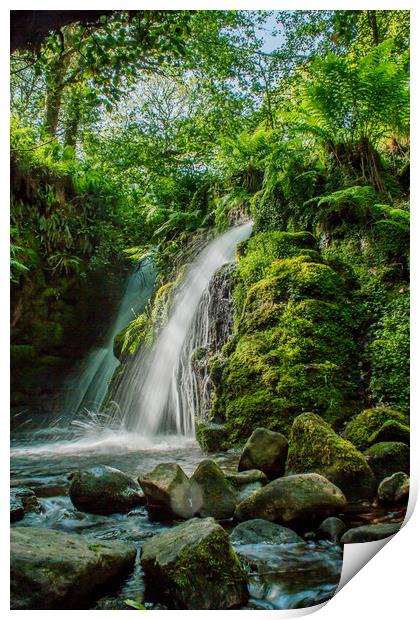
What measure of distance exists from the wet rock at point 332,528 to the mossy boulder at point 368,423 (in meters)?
0.51

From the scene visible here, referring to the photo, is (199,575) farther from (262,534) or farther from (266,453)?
(266,453)

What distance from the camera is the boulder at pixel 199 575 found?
2.06 metres

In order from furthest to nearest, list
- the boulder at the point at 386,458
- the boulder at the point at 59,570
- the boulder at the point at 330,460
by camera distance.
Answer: the boulder at the point at 386,458
the boulder at the point at 330,460
the boulder at the point at 59,570

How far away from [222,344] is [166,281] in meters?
0.58

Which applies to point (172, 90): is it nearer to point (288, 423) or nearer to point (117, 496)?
point (288, 423)

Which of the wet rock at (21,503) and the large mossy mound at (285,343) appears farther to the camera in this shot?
the large mossy mound at (285,343)

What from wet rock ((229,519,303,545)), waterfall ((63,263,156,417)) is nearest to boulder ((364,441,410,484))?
wet rock ((229,519,303,545))

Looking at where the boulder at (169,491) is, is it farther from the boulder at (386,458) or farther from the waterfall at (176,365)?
the boulder at (386,458)

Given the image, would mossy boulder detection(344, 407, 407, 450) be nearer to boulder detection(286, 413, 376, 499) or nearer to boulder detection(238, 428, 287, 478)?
boulder detection(286, 413, 376, 499)

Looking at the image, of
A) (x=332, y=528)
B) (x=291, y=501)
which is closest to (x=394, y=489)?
(x=332, y=528)

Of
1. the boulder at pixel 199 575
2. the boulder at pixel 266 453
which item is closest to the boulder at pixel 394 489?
the boulder at pixel 266 453

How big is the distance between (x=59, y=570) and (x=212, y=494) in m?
0.80

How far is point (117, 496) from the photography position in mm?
2533

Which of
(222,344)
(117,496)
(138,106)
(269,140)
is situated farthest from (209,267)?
(117,496)
